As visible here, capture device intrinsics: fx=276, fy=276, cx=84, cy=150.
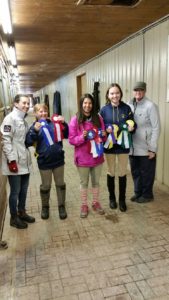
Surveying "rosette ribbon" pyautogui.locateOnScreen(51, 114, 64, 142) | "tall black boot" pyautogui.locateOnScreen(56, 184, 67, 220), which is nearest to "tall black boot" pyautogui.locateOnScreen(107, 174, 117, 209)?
"tall black boot" pyautogui.locateOnScreen(56, 184, 67, 220)

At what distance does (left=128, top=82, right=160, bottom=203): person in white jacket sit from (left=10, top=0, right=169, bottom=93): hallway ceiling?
796 mm

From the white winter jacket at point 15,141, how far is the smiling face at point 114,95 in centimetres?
93

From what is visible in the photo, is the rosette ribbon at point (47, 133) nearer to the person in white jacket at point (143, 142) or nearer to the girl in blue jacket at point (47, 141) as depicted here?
the girl in blue jacket at point (47, 141)

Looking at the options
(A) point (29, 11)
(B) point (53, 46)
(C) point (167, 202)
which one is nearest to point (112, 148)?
(C) point (167, 202)

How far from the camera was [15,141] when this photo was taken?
8.46 ft

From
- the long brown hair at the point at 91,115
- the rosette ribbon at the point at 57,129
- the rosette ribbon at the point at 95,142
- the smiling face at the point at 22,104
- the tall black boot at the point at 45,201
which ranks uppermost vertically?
the smiling face at the point at 22,104

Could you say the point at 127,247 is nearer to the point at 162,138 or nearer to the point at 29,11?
the point at 162,138

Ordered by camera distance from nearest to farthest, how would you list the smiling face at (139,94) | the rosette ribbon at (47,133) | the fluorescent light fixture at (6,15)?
the fluorescent light fixture at (6,15) < the rosette ribbon at (47,133) < the smiling face at (139,94)

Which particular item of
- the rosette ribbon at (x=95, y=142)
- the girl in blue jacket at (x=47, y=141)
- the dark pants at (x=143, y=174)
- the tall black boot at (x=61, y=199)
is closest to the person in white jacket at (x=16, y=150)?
the girl in blue jacket at (x=47, y=141)

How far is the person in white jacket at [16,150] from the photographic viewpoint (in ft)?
8.18

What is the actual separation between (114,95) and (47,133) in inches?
31.5

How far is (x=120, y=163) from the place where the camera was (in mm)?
3041

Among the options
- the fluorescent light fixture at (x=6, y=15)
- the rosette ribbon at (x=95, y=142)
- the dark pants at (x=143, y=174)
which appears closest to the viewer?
the fluorescent light fixture at (x=6, y=15)

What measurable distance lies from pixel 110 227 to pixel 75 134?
1004 millimetres
